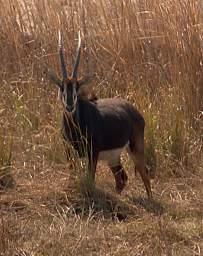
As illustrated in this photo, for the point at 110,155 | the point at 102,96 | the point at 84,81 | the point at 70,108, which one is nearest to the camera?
the point at 70,108

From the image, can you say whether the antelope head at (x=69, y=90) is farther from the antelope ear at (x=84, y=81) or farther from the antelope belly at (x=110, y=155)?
the antelope belly at (x=110, y=155)

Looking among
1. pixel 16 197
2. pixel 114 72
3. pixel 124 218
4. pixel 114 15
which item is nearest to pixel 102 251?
pixel 124 218

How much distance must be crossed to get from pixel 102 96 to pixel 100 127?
2.05 meters

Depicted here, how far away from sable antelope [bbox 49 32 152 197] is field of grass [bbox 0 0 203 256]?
17 cm

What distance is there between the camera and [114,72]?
927 centimetres

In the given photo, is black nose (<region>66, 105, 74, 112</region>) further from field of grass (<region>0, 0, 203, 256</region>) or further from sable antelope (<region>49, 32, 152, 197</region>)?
field of grass (<region>0, 0, 203, 256</region>)

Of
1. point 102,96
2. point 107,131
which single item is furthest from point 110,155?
point 102,96

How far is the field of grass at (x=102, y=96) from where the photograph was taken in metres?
5.60

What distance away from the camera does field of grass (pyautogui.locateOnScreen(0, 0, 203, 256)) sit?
221 inches

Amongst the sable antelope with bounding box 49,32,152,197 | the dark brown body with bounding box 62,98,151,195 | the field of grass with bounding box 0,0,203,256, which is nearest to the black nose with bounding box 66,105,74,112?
the sable antelope with bounding box 49,32,152,197

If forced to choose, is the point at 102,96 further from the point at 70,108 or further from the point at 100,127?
the point at 70,108

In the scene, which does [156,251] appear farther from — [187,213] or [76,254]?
[187,213]

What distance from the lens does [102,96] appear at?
350 inches

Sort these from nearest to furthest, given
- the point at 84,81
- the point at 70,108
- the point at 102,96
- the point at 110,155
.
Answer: the point at 70,108 → the point at 84,81 → the point at 110,155 → the point at 102,96
